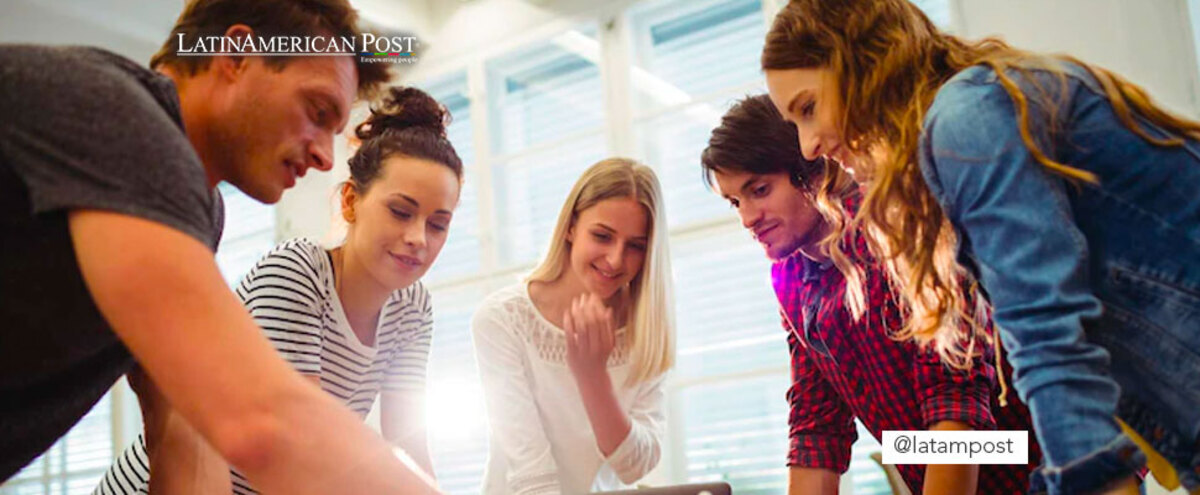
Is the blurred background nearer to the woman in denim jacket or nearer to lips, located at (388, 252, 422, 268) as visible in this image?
lips, located at (388, 252, 422, 268)

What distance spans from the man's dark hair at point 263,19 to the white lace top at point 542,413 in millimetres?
717

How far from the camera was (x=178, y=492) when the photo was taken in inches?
31.4

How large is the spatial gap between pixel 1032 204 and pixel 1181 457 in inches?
7.9

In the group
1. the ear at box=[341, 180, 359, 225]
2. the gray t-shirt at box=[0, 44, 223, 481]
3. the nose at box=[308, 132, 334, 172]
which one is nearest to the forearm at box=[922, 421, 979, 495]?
the nose at box=[308, 132, 334, 172]

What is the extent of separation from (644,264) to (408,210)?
40cm

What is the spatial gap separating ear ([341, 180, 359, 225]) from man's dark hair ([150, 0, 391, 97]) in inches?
24.3

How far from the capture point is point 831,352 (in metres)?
1.13

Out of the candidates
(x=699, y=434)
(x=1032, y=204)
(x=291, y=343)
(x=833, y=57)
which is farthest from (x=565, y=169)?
Answer: (x=1032, y=204)

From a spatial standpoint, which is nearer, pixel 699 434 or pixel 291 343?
pixel 291 343

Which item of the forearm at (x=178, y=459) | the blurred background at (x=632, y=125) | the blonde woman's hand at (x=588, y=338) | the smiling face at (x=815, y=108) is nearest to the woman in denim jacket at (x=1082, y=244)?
the smiling face at (x=815, y=108)

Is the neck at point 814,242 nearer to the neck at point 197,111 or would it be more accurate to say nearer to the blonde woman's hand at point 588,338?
the blonde woman's hand at point 588,338

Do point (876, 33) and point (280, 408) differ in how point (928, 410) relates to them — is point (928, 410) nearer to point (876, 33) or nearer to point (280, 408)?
point (876, 33)

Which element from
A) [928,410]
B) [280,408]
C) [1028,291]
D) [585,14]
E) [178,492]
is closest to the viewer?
[280,408]

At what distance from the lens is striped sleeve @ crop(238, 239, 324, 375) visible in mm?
1075
